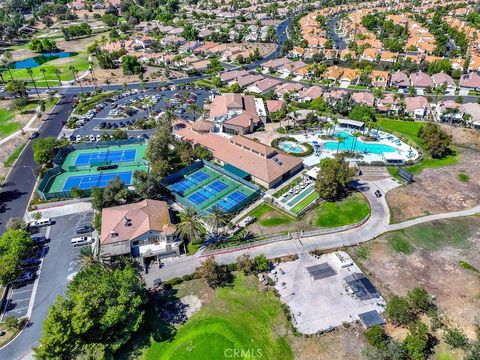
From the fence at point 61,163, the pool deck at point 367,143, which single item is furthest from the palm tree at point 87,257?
the pool deck at point 367,143

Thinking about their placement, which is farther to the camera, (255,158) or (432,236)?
(255,158)

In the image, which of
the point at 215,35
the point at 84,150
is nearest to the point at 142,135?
the point at 84,150

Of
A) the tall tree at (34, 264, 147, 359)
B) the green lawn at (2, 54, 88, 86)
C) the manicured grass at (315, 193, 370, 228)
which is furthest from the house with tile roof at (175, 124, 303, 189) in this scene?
the green lawn at (2, 54, 88, 86)

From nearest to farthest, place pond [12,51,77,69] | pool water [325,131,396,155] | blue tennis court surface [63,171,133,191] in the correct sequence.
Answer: blue tennis court surface [63,171,133,191]
pool water [325,131,396,155]
pond [12,51,77,69]

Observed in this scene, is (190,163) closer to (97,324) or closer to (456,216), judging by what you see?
(97,324)

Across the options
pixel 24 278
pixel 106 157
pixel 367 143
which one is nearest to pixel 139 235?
pixel 24 278

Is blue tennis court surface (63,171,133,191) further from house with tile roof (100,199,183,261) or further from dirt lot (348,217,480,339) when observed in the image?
dirt lot (348,217,480,339)

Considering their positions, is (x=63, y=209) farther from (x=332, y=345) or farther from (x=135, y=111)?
(x=332, y=345)
